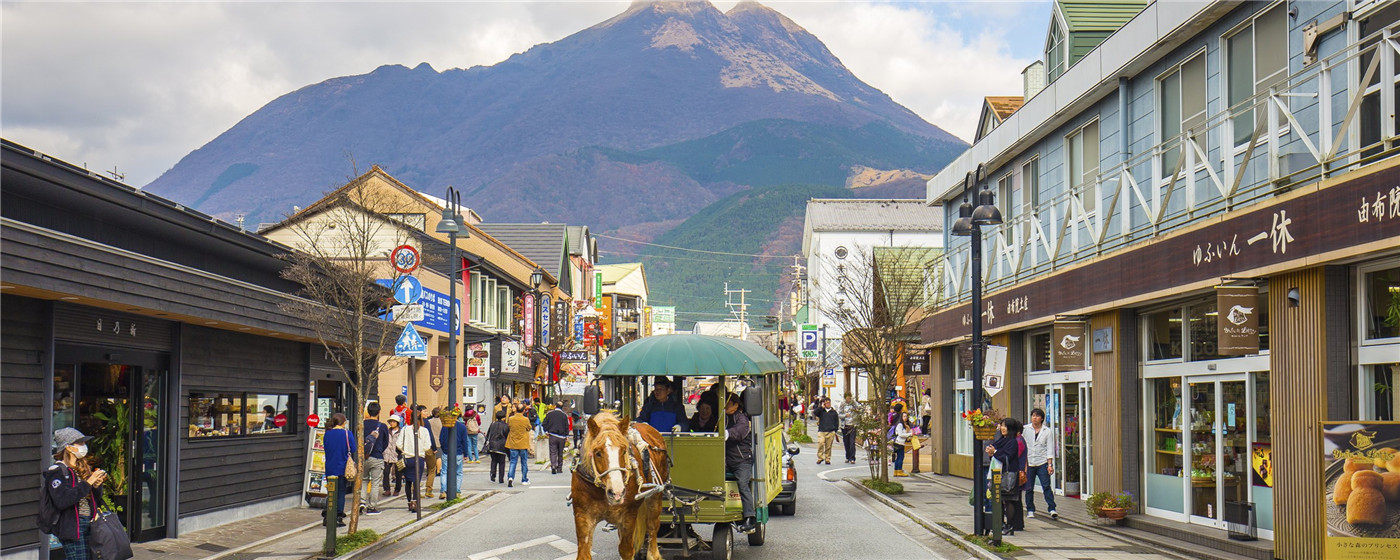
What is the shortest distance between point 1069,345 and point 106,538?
15.0 metres

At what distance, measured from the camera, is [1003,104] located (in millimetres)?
31391

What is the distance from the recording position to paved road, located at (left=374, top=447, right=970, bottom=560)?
15.3m

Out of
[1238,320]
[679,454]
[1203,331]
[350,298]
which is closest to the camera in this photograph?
[1238,320]

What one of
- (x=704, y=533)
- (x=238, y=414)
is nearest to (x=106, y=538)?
(x=704, y=533)

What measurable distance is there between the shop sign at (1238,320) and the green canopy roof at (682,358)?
5.41 meters

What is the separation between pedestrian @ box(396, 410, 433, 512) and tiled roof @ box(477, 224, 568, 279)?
4435 centimetres

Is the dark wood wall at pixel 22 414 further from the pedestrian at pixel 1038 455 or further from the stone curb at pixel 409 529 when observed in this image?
the pedestrian at pixel 1038 455

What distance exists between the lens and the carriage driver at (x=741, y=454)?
14.4 meters

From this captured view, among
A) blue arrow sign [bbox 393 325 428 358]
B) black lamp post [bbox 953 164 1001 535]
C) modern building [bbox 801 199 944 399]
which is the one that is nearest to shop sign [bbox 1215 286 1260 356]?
black lamp post [bbox 953 164 1001 535]

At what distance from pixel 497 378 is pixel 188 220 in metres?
26.4

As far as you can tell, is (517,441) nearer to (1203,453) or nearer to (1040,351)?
(1040,351)

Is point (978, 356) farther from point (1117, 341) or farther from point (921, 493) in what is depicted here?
point (921, 493)

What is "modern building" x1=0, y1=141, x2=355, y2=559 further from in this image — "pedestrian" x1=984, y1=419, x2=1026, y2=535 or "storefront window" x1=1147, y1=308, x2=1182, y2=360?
"storefront window" x1=1147, y1=308, x2=1182, y2=360


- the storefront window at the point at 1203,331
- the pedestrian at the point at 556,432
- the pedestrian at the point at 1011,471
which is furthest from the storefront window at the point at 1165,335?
the pedestrian at the point at 556,432
